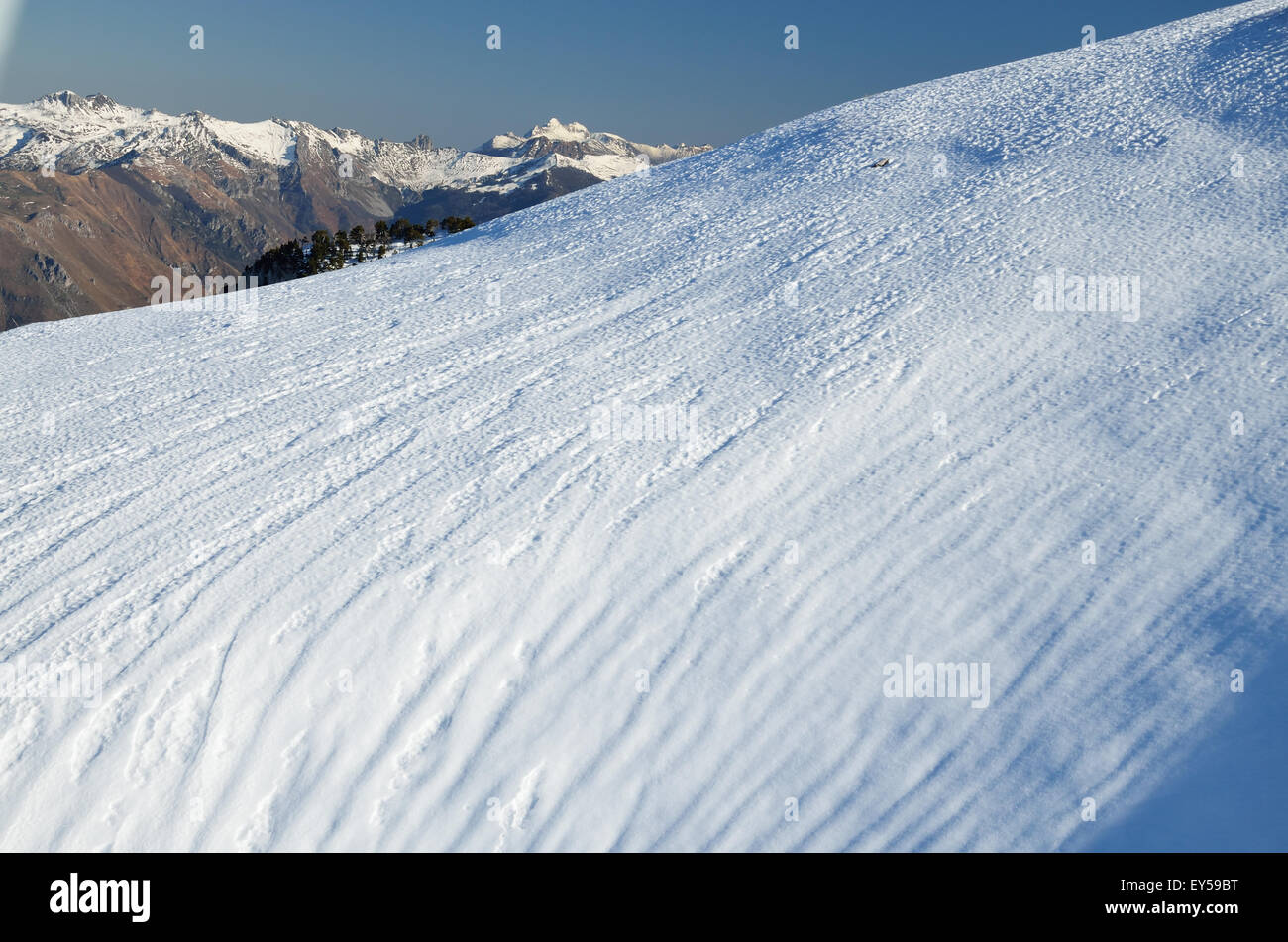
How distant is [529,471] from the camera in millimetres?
9758

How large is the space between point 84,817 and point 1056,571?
8.55 meters

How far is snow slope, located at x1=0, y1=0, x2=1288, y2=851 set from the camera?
628cm

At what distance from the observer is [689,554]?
27.1ft

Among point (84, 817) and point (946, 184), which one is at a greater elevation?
point (946, 184)

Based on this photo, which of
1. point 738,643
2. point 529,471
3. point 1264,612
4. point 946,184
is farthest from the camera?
point 946,184

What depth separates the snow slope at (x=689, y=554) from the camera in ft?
20.6
